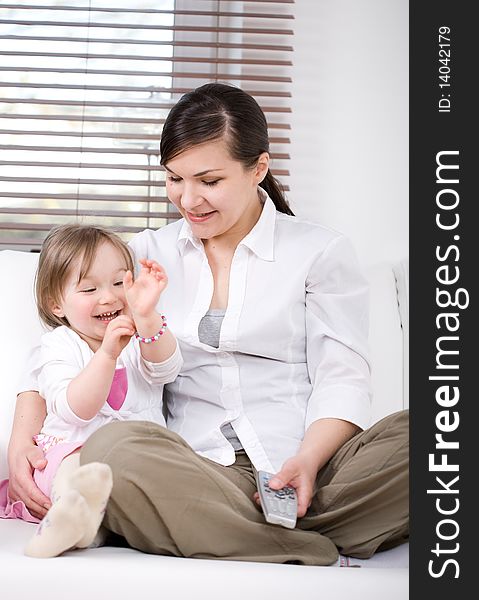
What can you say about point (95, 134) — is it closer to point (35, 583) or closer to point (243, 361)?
point (243, 361)

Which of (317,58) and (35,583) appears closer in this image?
(35,583)

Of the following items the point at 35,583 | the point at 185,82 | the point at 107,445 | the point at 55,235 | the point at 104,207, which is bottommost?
the point at 35,583

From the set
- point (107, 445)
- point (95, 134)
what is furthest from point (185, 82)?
point (107, 445)

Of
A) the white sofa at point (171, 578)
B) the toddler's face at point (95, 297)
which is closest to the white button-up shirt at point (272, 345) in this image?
the toddler's face at point (95, 297)

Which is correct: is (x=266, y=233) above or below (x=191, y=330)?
above

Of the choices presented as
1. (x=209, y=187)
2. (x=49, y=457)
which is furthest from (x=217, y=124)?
(x=49, y=457)

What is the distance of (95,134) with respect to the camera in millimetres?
2318

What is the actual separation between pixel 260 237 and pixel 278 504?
0.56m

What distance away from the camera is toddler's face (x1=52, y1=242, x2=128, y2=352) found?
1.40m

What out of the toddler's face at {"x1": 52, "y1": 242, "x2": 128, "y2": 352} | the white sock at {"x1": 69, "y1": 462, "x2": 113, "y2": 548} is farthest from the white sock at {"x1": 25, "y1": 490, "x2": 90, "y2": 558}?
the toddler's face at {"x1": 52, "y1": 242, "x2": 128, "y2": 352}

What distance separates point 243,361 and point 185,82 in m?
1.16

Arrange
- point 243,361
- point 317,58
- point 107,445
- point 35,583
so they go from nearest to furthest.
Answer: point 35,583, point 107,445, point 243,361, point 317,58

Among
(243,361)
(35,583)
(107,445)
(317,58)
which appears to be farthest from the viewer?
(317,58)

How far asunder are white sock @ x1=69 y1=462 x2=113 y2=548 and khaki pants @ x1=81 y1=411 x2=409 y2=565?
51 millimetres
